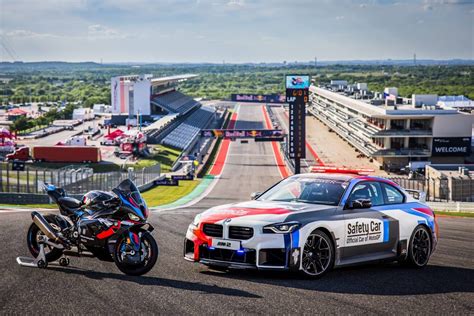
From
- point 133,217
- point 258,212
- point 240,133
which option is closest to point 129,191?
point 133,217

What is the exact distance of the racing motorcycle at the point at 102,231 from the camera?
1072 cm

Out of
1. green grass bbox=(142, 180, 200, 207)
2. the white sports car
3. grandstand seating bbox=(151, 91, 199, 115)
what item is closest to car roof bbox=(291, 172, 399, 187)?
the white sports car

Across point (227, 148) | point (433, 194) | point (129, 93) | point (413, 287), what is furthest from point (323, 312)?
point (129, 93)

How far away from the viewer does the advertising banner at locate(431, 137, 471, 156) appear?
104 m

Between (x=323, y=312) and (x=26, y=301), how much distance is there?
3288mm

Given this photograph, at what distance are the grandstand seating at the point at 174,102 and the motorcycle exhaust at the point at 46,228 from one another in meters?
141

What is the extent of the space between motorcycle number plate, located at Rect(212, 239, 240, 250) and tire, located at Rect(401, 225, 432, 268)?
303 cm

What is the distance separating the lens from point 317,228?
1115 cm

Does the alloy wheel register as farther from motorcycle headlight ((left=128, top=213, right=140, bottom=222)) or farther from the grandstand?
the grandstand

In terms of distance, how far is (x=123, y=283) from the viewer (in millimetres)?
10117

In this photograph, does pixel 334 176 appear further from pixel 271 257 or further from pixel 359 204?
pixel 271 257

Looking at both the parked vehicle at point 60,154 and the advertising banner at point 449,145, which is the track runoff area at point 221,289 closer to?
the parked vehicle at point 60,154

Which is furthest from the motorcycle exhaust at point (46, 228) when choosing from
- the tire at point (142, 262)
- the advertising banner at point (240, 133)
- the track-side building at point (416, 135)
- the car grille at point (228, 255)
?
the advertising banner at point (240, 133)

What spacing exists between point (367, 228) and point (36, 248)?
4813 mm
